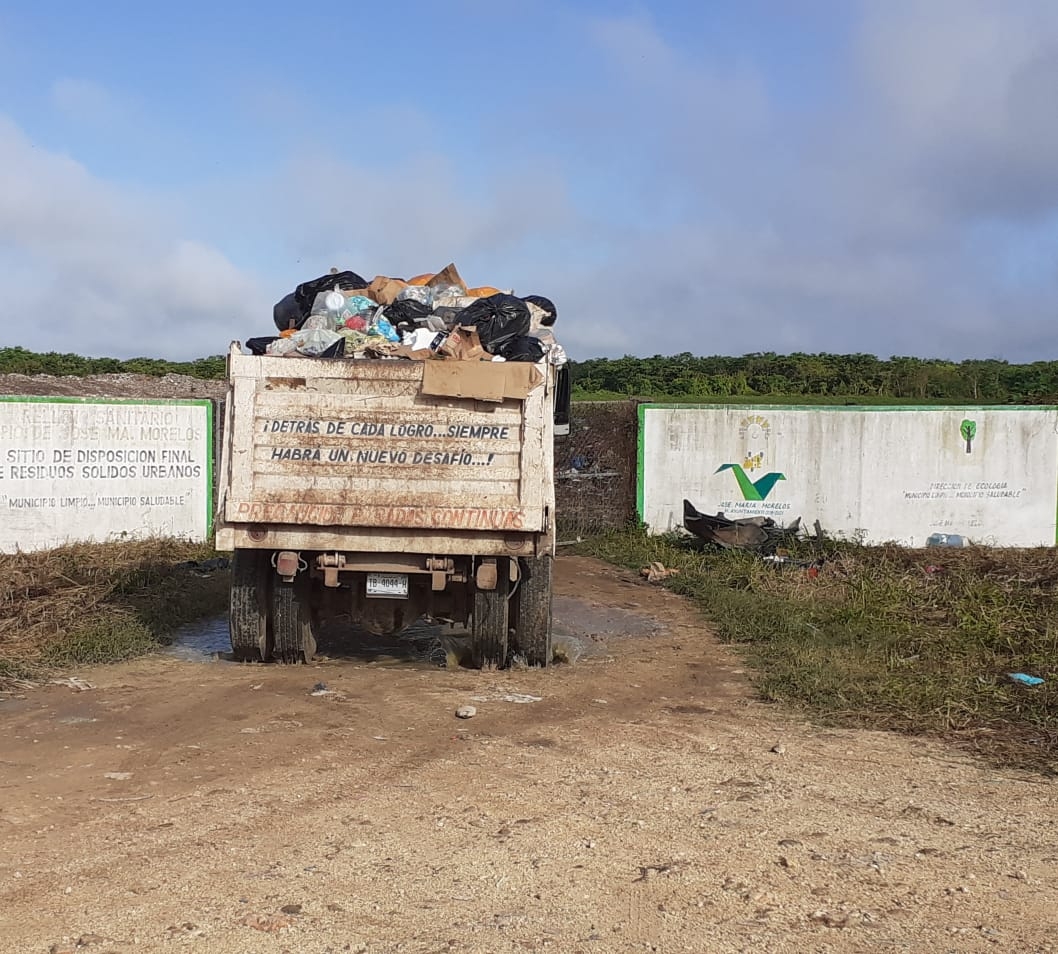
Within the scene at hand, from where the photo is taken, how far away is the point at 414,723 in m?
6.31

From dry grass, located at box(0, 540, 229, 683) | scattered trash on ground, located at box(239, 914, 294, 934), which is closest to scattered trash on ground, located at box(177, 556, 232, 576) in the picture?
dry grass, located at box(0, 540, 229, 683)

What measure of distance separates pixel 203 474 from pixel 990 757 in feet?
33.7

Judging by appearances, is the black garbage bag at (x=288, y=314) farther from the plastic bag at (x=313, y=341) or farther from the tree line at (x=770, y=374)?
the tree line at (x=770, y=374)

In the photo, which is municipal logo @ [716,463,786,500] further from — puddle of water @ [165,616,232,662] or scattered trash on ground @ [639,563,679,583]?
puddle of water @ [165,616,232,662]

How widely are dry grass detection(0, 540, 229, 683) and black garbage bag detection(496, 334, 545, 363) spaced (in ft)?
11.9

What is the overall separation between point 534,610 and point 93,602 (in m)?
4.24

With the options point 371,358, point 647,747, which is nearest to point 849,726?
point 647,747

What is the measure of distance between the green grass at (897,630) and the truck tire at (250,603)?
3546 millimetres

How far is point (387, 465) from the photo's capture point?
7188mm

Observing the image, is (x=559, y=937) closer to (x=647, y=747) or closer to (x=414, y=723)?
(x=647, y=747)

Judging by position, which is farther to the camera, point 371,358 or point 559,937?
point 371,358

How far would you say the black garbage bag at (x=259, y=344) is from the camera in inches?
318

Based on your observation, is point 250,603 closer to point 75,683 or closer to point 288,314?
point 75,683

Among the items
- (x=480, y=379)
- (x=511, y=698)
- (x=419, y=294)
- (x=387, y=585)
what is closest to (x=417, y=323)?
(x=419, y=294)
